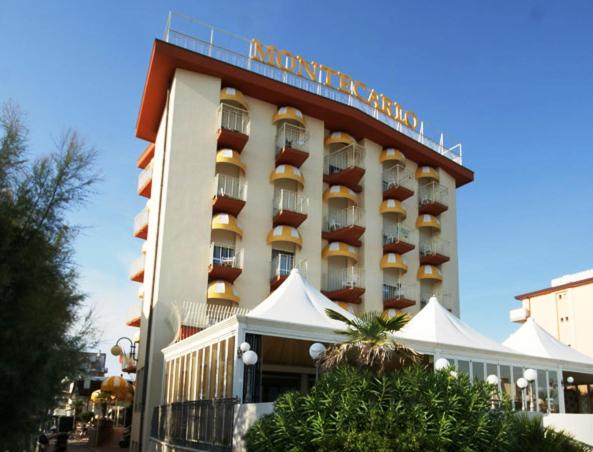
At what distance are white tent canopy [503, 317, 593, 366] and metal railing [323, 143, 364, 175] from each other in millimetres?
13594

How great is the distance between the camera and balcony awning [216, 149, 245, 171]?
103 feet

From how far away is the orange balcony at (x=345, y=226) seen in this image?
114 feet

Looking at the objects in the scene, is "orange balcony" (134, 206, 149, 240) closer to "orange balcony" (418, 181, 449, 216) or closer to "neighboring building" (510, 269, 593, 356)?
"orange balcony" (418, 181, 449, 216)

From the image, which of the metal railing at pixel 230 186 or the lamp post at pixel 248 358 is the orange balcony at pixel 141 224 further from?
the lamp post at pixel 248 358

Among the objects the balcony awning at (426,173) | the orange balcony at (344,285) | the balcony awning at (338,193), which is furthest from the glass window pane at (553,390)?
the balcony awning at (426,173)

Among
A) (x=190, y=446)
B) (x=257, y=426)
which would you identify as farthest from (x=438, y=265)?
(x=257, y=426)

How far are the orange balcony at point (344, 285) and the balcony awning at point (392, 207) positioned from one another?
425 cm

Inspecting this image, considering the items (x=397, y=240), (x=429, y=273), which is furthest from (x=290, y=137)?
(x=429, y=273)

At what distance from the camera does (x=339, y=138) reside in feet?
120

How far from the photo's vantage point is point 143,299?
1332 inches

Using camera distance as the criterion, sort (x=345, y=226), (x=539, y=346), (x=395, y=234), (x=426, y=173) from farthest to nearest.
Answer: (x=426, y=173) < (x=395, y=234) < (x=345, y=226) < (x=539, y=346)

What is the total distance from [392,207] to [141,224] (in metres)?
14.6

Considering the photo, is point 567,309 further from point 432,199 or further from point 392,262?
point 392,262

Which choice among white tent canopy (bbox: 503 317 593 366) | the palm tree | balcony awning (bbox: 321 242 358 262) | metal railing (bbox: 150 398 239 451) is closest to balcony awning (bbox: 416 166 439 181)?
balcony awning (bbox: 321 242 358 262)
